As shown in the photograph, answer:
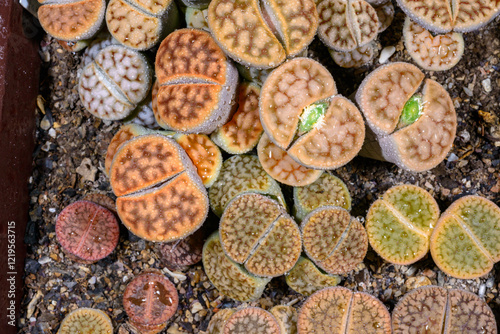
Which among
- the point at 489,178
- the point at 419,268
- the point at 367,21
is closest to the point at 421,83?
the point at 367,21

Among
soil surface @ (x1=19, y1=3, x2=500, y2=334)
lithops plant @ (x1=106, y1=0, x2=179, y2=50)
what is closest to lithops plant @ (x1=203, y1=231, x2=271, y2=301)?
soil surface @ (x1=19, y1=3, x2=500, y2=334)

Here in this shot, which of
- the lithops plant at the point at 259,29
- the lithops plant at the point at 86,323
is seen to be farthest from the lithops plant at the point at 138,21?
the lithops plant at the point at 86,323

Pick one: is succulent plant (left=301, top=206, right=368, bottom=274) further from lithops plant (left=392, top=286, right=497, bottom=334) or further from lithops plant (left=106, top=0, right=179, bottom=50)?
lithops plant (left=106, top=0, right=179, bottom=50)

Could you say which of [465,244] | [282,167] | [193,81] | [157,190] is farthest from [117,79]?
[465,244]

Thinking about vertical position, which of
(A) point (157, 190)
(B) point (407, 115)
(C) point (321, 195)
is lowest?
(C) point (321, 195)

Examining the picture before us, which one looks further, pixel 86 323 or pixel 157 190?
pixel 86 323

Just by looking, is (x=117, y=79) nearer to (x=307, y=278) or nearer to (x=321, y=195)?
(x=321, y=195)
